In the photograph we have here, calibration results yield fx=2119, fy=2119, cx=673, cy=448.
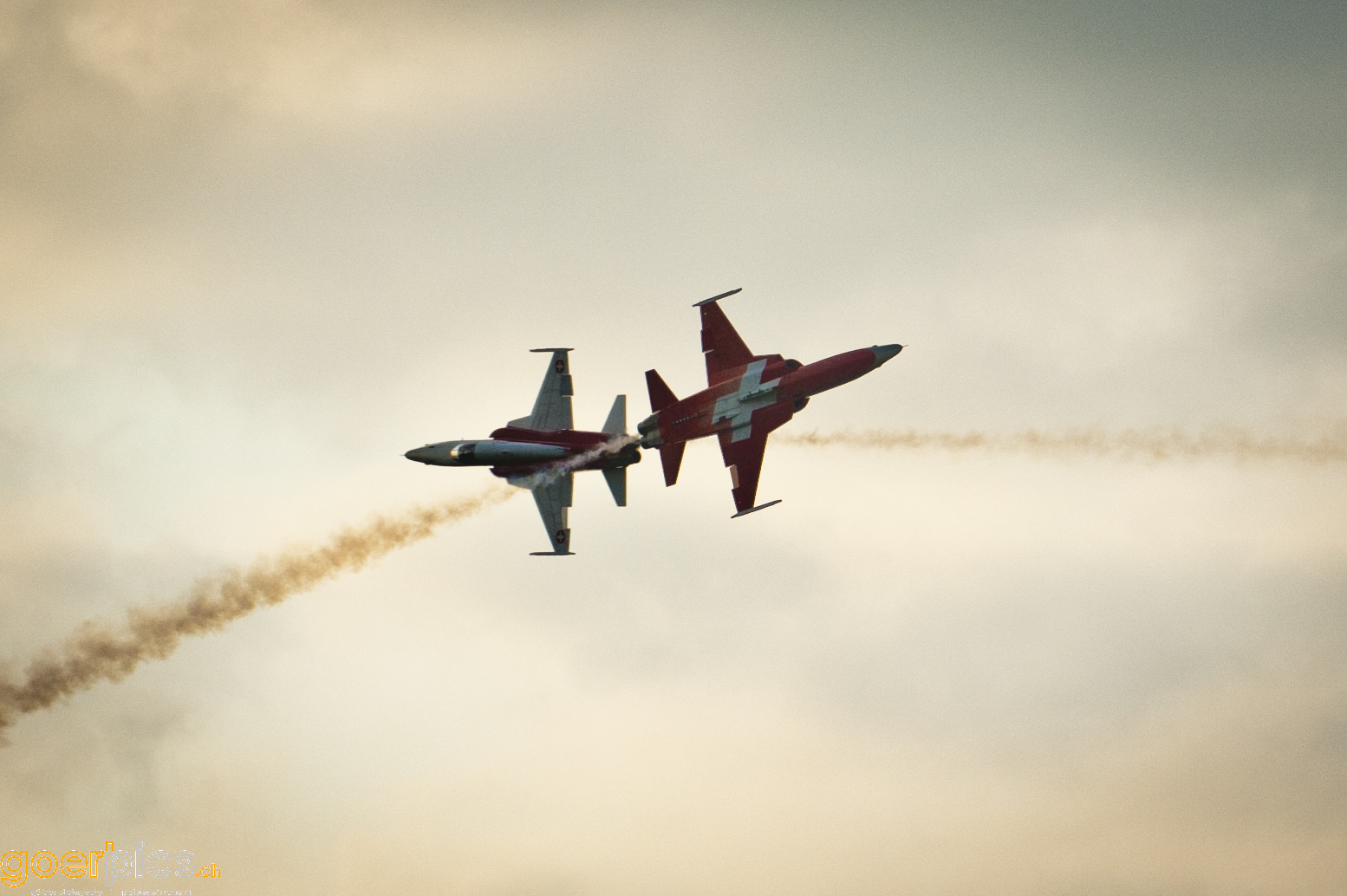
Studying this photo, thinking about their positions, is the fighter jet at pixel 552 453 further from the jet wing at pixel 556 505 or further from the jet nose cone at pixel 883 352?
the jet nose cone at pixel 883 352

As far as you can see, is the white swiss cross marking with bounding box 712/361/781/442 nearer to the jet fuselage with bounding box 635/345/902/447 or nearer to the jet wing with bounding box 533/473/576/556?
the jet fuselage with bounding box 635/345/902/447

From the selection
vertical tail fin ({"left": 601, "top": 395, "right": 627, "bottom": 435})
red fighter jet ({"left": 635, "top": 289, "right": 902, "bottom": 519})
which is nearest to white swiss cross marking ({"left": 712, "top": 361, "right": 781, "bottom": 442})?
red fighter jet ({"left": 635, "top": 289, "right": 902, "bottom": 519})

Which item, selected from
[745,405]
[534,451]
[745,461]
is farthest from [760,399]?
[534,451]

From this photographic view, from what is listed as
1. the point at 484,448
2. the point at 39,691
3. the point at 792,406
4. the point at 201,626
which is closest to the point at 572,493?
the point at 484,448

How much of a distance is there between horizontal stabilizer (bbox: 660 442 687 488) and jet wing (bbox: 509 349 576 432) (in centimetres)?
644

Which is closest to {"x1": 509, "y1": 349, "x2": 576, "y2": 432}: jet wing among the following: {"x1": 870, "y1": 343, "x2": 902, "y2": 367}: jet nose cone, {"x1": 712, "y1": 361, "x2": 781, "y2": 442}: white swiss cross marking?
{"x1": 712, "y1": 361, "x2": 781, "y2": 442}: white swiss cross marking

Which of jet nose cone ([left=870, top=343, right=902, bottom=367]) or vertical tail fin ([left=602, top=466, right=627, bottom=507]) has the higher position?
jet nose cone ([left=870, top=343, right=902, bottom=367])

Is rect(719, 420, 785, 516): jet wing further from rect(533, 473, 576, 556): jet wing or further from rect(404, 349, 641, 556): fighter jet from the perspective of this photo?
rect(533, 473, 576, 556): jet wing

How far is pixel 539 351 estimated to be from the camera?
129 metres

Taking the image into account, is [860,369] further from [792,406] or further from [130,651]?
[130,651]

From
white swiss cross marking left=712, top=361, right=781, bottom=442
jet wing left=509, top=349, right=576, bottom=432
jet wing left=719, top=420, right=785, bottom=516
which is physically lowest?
jet wing left=719, top=420, right=785, bottom=516

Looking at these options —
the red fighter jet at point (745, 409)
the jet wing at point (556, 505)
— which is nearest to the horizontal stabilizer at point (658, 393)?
the red fighter jet at point (745, 409)

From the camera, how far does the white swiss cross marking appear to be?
12506 cm

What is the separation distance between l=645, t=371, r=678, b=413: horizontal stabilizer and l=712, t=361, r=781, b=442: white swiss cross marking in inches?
111
